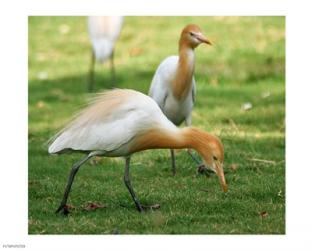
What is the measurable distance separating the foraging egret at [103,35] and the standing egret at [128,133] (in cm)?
559

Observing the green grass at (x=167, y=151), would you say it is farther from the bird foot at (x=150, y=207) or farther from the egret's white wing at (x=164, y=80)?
the egret's white wing at (x=164, y=80)

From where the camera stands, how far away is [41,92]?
11586 mm

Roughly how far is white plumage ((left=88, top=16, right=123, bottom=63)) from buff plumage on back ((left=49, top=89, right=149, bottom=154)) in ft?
18.6

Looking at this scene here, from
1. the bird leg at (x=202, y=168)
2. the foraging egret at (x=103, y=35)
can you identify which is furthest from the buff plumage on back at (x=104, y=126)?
the foraging egret at (x=103, y=35)

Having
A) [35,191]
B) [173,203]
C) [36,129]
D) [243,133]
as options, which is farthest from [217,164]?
[36,129]

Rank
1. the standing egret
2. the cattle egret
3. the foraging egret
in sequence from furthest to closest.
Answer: the foraging egret
the cattle egret
the standing egret

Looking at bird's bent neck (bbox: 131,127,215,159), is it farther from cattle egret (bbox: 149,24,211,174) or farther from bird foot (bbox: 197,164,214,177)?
bird foot (bbox: 197,164,214,177)

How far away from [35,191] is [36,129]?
2.73 meters

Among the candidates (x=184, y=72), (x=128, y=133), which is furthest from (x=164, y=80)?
(x=128, y=133)

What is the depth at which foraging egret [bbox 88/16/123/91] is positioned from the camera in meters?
11.7

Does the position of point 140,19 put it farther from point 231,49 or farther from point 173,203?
point 173,203

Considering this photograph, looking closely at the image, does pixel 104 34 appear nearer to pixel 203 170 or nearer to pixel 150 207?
pixel 203 170

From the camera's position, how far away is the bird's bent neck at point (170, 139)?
6.05m

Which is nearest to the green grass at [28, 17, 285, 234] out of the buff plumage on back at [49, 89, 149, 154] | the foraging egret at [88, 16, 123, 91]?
the foraging egret at [88, 16, 123, 91]
